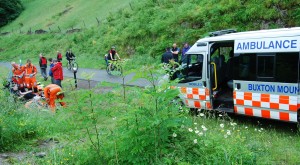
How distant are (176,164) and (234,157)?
0.98 m

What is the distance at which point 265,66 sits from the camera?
799cm

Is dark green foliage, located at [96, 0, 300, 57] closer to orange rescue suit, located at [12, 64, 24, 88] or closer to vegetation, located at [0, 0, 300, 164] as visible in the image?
orange rescue suit, located at [12, 64, 24, 88]

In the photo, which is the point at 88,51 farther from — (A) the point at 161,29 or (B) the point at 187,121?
(B) the point at 187,121


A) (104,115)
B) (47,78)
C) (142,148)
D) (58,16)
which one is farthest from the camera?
(58,16)

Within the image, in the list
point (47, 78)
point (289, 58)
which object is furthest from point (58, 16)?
point (289, 58)

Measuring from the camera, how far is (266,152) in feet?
20.2

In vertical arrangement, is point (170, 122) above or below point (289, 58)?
below

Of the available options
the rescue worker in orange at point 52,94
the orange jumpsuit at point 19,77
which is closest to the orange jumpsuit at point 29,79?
the orange jumpsuit at point 19,77

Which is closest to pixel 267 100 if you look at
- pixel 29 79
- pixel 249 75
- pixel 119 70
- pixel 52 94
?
pixel 249 75

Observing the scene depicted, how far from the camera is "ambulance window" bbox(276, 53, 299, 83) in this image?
746cm

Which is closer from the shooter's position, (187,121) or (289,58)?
(187,121)

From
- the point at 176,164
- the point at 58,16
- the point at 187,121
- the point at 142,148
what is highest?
the point at 58,16

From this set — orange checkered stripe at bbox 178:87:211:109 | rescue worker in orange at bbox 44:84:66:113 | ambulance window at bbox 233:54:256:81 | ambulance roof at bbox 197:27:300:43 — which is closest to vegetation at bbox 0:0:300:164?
orange checkered stripe at bbox 178:87:211:109

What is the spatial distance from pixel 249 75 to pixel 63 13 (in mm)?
43605
